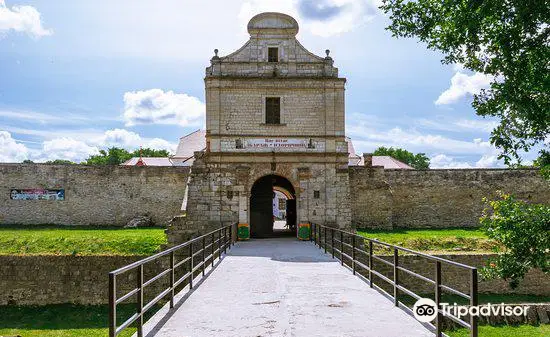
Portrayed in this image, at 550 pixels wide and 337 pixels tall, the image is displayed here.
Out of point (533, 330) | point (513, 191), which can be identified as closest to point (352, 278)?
point (533, 330)

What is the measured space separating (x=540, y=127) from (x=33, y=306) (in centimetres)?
1654

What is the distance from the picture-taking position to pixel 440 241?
2111 cm

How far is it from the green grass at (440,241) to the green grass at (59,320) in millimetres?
11300

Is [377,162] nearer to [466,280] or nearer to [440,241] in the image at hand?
[440,241]

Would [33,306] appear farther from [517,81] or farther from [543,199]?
[543,199]

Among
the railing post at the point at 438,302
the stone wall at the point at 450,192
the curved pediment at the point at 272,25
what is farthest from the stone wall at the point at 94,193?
the railing post at the point at 438,302

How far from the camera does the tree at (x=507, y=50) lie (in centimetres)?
906

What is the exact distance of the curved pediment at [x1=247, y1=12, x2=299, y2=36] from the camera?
66.1ft

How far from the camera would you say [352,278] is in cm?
1011

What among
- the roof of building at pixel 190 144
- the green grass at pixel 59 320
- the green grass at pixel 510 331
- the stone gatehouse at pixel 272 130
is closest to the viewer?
the green grass at pixel 510 331

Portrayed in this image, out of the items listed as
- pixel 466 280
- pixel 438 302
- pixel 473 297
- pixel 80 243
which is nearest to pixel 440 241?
pixel 466 280

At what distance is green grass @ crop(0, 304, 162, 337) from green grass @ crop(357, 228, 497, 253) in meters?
11.3

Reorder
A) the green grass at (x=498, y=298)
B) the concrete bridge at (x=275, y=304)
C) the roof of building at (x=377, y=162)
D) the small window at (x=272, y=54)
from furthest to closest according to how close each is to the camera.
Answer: the roof of building at (x=377, y=162) < the small window at (x=272, y=54) < the green grass at (x=498, y=298) < the concrete bridge at (x=275, y=304)

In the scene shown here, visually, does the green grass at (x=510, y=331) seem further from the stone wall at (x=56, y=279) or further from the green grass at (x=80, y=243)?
the green grass at (x=80, y=243)
